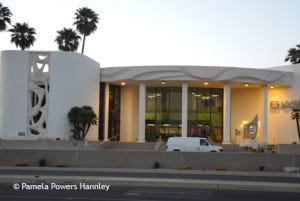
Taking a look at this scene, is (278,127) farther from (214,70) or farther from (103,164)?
(103,164)

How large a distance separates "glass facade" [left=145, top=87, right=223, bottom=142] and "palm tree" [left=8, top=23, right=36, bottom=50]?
644 inches

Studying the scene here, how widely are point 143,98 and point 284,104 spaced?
17043 mm

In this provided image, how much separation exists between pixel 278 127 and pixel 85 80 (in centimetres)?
2414

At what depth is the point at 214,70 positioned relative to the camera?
176ft

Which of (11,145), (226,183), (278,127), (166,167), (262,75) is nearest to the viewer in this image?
(226,183)

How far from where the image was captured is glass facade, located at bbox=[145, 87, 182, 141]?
60.5 meters

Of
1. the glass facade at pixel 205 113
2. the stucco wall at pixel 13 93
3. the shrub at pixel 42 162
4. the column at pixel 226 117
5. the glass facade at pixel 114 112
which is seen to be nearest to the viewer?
the shrub at pixel 42 162

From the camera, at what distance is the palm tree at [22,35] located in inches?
2440

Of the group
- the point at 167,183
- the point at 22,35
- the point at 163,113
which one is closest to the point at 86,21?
the point at 22,35

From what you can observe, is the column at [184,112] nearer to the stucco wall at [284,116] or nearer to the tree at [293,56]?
the stucco wall at [284,116]

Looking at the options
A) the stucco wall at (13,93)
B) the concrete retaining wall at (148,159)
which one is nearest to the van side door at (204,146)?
the concrete retaining wall at (148,159)

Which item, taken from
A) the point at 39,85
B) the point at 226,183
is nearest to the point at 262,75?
the point at 39,85

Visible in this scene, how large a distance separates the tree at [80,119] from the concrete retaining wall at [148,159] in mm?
19942

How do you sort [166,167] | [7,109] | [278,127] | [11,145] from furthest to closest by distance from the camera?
[278,127]
[7,109]
[11,145]
[166,167]
